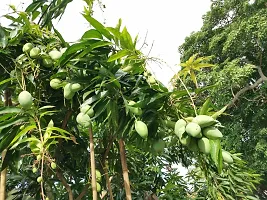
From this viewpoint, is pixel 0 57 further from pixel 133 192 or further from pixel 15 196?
pixel 133 192

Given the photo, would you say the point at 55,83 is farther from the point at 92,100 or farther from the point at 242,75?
the point at 242,75

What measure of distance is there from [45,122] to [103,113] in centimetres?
13

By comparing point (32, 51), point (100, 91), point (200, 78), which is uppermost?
point (200, 78)

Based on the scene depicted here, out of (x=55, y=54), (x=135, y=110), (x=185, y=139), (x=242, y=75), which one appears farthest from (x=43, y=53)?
(x=242, y=75)

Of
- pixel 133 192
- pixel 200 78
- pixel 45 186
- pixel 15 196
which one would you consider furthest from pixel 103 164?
pixel 200 78

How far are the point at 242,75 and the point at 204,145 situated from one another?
4749mm

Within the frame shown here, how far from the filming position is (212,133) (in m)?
0.65

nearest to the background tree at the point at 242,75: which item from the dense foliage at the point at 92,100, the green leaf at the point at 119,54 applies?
the dense foliage at the point at 92,100

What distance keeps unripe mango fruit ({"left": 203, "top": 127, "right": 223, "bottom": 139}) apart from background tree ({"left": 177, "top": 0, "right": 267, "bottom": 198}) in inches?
176

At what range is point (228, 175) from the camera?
1394 millimetres

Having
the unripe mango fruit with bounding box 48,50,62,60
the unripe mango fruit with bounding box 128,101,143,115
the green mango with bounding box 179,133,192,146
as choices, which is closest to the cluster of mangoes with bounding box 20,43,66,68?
the unripe mango fruit with bounding box 48,50,62,60

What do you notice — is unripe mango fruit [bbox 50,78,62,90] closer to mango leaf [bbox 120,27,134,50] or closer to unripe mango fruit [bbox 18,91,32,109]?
unripe mango fruit [bbox 18,91,32,109]

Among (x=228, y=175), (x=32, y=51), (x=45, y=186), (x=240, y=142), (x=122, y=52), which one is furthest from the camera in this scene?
(x=240, y=142)

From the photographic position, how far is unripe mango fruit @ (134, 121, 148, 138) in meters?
0.67
